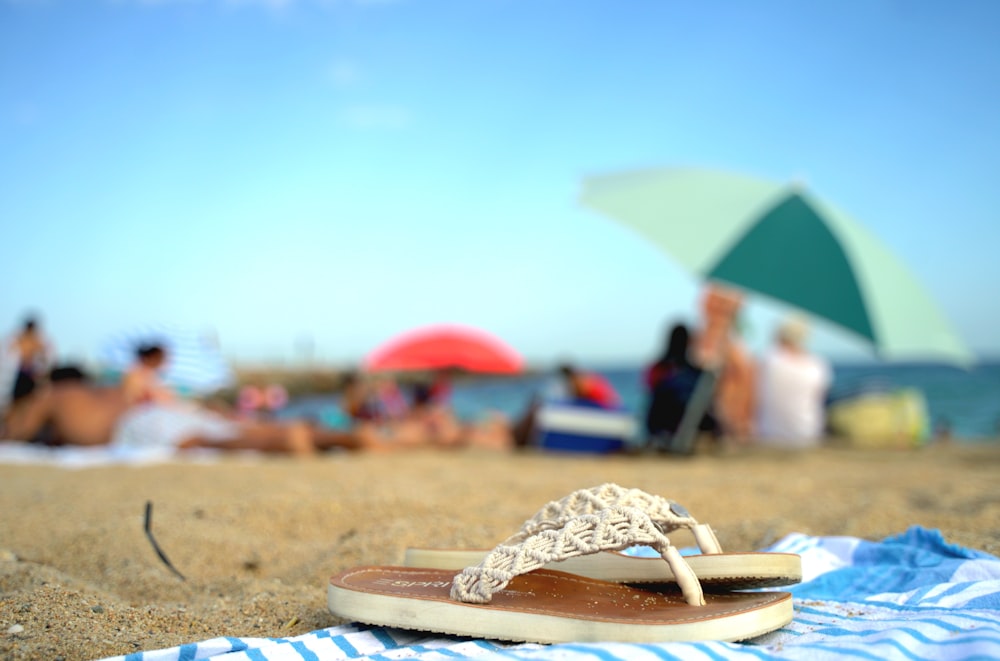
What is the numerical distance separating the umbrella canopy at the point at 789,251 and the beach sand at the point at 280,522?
1127mm

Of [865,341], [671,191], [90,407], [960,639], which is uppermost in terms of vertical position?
[671,191]

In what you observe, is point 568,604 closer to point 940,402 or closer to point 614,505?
point 614,505

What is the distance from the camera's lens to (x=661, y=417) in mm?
6051

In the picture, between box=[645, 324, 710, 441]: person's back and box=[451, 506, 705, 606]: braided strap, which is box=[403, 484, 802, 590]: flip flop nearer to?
box=[451, 506, 705, 606]: braided strap

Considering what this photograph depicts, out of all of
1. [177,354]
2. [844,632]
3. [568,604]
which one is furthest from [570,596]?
[177,354]

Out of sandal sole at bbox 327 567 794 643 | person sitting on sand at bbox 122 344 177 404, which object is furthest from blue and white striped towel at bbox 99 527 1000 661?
person sitting on sand at bbox 122 344 177 404

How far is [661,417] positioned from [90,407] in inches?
183

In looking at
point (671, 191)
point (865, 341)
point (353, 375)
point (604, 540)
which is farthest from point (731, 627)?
point (353, 375)

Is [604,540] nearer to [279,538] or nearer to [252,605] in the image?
[252,605]

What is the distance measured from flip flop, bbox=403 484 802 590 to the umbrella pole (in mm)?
4265

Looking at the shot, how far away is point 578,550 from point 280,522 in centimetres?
166

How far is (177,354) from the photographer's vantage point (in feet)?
26.6

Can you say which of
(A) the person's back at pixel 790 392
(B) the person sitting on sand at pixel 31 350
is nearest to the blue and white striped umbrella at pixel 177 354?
(B) the person sitting on sand at pixel 31 350

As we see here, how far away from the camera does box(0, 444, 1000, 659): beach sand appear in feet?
5.75
